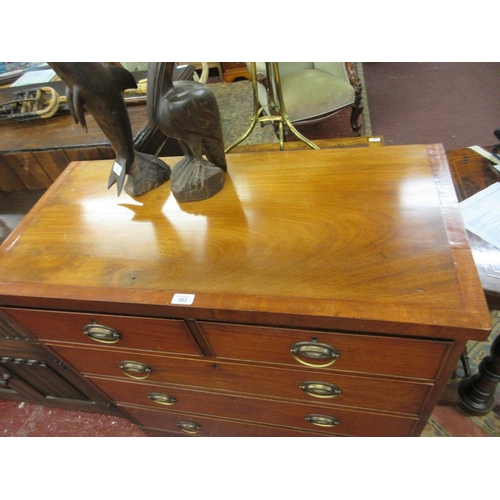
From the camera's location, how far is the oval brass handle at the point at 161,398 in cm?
92

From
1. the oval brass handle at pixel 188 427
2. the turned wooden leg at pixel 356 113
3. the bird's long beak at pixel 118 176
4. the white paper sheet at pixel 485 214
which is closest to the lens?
the bird's long beak at pixel 118 176

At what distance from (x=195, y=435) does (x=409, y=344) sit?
33.2 inches

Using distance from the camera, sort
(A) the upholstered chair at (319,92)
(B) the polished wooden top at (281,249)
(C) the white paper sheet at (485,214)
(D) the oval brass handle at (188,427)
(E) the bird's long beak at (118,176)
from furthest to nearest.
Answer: (A) the upholstered chair at (319,92) < (D) the oval brass handle at (188,427) < (C) the white paper sheet at (485,214) < (E) the bird's long beak at (118,176) < (B) the polished wooden top at (281,249)

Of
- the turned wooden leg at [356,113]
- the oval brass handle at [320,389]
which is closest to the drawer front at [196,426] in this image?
the oval brass handle at [320,389]

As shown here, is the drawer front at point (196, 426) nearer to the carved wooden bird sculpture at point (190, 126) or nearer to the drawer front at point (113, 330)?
the drawer front at point (113, 330)

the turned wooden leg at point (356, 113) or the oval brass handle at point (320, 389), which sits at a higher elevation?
the turned wooden leg at point (356, 113)

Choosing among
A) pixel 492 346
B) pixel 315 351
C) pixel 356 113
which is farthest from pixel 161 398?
pixel 356 113

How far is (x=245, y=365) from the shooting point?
70 centimetres

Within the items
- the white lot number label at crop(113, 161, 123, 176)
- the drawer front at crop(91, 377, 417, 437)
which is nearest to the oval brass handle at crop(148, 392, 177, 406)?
the drawer front at crop(91, 377, 417, 437)

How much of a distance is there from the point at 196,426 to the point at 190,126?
88cm

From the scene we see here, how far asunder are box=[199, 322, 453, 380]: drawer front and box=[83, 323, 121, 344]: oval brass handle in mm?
201

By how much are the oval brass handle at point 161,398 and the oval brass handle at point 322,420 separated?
0.36m

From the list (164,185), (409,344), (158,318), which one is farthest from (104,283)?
(409,344)

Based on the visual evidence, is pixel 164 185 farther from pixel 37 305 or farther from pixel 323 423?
pixel 323 423
